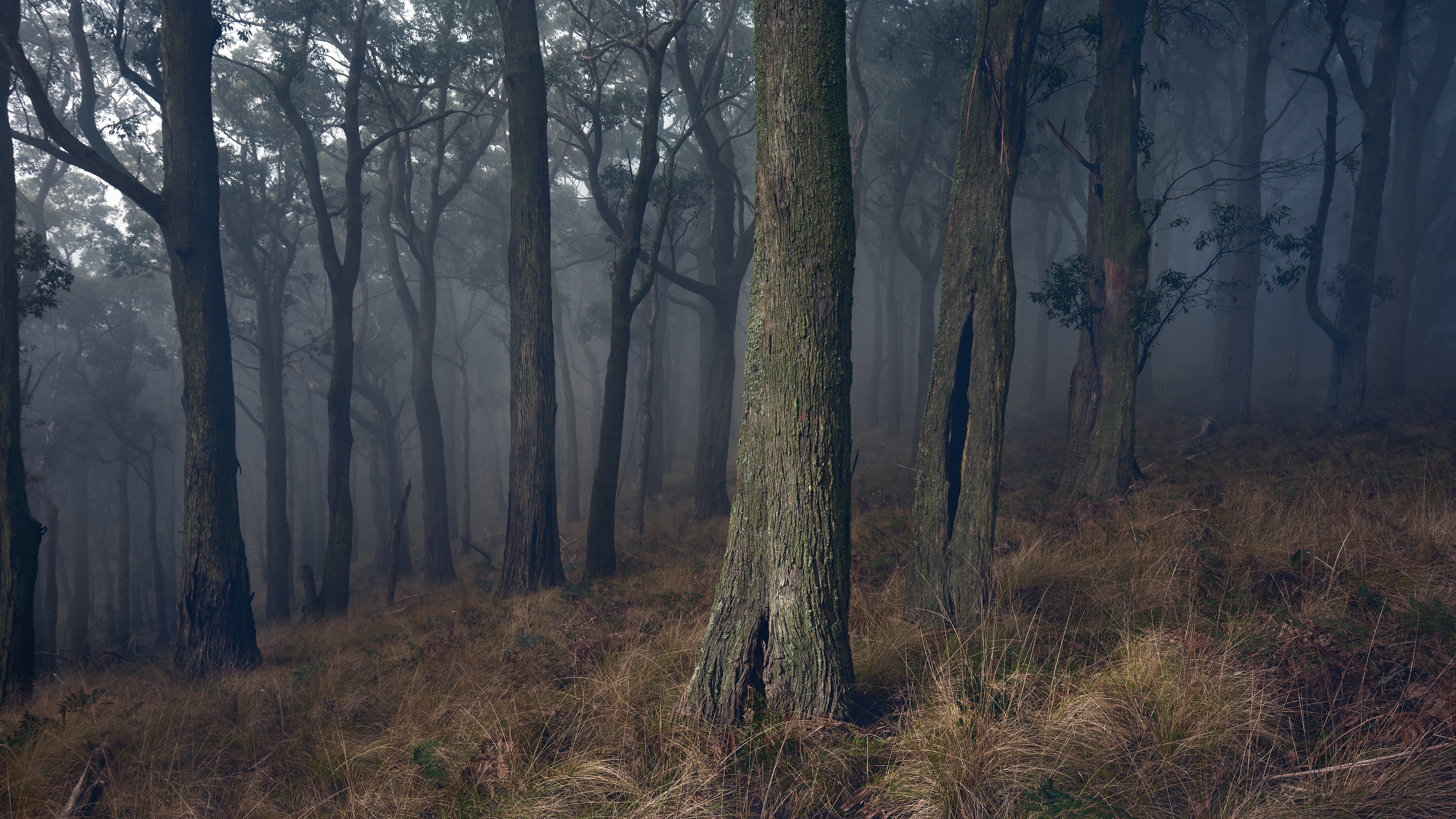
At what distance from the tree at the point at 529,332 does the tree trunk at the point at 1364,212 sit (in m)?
14.3

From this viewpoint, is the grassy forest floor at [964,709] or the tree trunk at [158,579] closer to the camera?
the grassy forest floor at [964,709]

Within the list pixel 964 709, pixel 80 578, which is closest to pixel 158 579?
pixel 80 578

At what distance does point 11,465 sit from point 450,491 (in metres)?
26.8

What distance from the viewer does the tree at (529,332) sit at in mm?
10008

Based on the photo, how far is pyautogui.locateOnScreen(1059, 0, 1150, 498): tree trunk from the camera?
9375 millimetres

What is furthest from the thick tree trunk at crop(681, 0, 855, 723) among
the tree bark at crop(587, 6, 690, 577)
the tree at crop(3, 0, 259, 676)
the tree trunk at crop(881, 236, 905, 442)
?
the tree trunk at crop(881, 236, 905, 442)

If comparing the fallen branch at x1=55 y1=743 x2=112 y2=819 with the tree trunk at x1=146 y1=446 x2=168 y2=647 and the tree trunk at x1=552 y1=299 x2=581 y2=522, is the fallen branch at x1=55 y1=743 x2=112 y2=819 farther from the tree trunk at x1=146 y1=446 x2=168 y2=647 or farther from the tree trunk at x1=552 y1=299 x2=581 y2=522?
the tree trunk at x1=552 y1=299 x2=581 y2=522

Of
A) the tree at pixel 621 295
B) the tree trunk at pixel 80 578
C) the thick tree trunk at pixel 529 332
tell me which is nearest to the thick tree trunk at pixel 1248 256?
the tree at pixel 621 295

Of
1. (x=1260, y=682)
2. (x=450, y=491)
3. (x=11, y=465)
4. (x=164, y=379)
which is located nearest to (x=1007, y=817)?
(x=1260, y=682)

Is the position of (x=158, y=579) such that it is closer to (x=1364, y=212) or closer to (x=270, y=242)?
(x=270, y=242)

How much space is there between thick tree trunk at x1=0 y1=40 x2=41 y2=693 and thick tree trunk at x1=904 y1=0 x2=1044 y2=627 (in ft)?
29.5

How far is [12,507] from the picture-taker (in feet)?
23.0

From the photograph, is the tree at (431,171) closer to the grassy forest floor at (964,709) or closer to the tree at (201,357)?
the tree at (201,357)

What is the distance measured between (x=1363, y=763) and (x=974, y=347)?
3.70 meters
